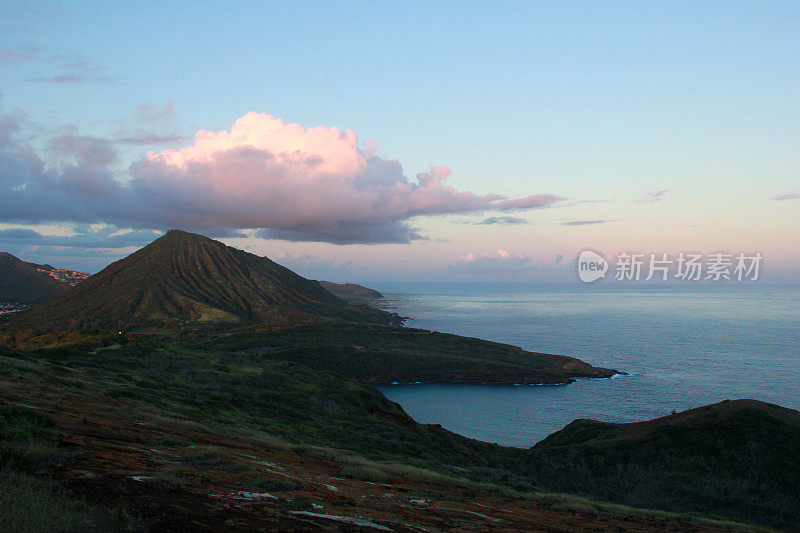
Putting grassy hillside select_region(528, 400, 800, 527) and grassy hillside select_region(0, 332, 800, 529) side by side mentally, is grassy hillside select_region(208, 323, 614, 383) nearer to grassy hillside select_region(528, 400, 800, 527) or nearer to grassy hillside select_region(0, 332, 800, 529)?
grassy hillside select_region(0, 332, 800, 529)

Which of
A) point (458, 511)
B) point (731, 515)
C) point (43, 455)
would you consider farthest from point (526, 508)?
point (731, 515)

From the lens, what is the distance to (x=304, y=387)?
5112cm

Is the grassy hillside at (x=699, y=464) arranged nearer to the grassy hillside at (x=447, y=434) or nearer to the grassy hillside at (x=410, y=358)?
the grassy hillside at (x=447, y=434)

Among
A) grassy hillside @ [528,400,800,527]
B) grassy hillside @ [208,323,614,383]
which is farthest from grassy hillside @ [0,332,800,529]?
grassy hillside @ [208,323,614,383]

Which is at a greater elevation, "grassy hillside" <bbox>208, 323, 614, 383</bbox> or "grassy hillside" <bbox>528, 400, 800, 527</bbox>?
"grassy hillside" <bbox>528, 400, 800, 527</bbox>

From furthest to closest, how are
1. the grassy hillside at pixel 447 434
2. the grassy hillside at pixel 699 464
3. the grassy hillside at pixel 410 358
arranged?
the grassy hillside at pixel 410 358 → the grassy hillside at pixel 699 464 → the grassy hillside at pixel 447 434

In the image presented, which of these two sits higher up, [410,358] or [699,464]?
[699,464]

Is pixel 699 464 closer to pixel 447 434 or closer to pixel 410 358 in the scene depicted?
pixel 447 434

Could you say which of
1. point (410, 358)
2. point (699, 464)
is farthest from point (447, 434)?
point (410, 358)

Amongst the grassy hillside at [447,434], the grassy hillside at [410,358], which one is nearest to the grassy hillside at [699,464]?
the grassy hillside at [447,434]

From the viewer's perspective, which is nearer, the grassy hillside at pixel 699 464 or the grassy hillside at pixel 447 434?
the grassy hillside at pixel 447 434

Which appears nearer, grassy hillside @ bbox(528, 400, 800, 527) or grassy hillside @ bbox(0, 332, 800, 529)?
grassy hillside @ bbox(0, 332, 800, 529)

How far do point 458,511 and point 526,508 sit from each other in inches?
223

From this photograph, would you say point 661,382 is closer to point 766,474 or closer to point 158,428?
point 766,474
